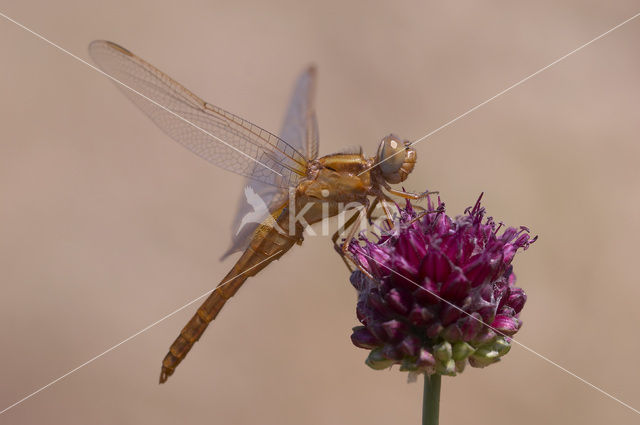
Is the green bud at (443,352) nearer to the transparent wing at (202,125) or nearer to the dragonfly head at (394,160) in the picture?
the dragonfly head at (394,160)

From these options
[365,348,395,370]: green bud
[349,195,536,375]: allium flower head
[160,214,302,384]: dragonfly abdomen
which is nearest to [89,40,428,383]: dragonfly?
[160,214,302,384]: dragonfly abdomen

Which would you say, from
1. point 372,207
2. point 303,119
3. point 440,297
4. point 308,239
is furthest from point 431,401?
point 308,239

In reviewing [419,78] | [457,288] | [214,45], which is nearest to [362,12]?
[419,78]

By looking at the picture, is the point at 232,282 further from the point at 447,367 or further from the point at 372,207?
the point at 447,367

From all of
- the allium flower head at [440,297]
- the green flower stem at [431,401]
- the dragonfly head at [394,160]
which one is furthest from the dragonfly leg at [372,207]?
the green flower stem at [431,401]

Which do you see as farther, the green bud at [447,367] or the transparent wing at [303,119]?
the transparent wing at [303,119]

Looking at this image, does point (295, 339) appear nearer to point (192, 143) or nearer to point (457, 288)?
point (192, 143)
